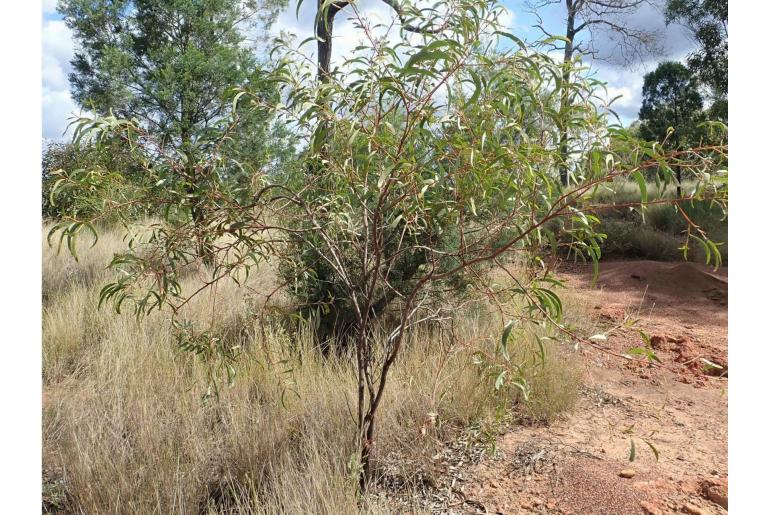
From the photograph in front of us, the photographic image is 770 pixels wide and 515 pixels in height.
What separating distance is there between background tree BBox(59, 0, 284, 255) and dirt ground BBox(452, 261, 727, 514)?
22.7ft

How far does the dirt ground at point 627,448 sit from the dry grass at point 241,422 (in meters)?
0.23

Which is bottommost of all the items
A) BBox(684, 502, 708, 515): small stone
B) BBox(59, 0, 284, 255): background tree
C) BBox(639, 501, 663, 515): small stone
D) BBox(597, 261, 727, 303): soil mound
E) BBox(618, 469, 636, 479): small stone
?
BBox(684, 502, 708, 515): small stone

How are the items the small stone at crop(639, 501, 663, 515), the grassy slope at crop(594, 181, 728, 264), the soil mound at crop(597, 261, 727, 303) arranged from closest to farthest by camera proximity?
the small stone at crop(639, 501, 663, 515), the soil mound at crop(597, 261, 727, 303), the grassy slope at crop(594, 181, 728, 264)

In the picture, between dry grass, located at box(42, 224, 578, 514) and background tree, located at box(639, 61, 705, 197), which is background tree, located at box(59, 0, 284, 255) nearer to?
dry grass, located at box(42, 224, 578, 514)

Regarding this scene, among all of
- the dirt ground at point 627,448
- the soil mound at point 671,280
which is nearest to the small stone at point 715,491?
the dirt ground at point 627,448

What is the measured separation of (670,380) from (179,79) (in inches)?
348

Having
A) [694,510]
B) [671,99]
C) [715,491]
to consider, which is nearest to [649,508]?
[694,510]

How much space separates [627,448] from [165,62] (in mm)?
9618

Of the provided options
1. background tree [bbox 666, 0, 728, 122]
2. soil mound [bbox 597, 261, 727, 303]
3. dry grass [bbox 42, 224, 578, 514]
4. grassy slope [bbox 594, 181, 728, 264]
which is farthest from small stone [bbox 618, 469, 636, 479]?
background tree [bbox 666, 0, 728, 122]

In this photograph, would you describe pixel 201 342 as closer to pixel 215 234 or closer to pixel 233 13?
pixel 215 234

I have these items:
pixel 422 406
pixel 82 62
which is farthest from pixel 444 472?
pixel 82 62

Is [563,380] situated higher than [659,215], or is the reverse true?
[659,215]

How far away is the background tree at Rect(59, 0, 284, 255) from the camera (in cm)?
988
